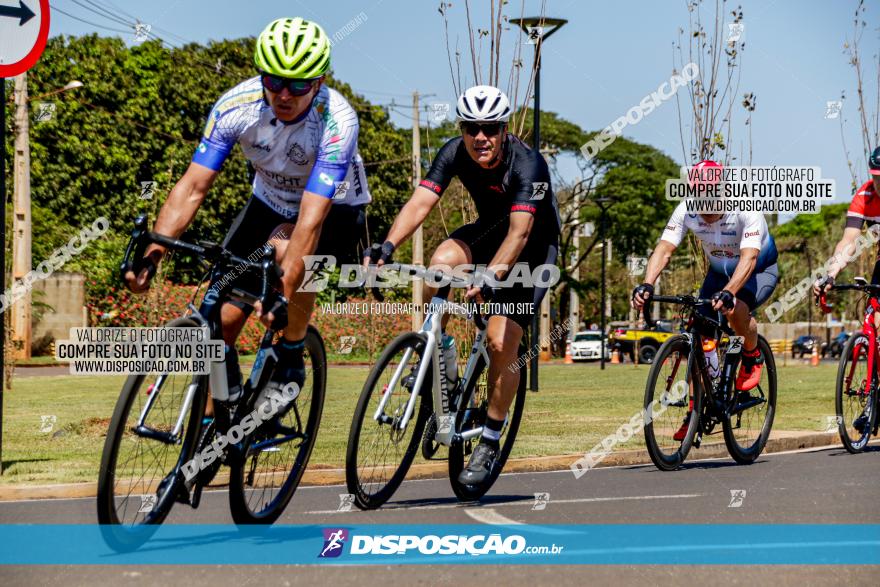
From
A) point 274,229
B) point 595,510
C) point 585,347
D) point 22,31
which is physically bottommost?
point 595,510

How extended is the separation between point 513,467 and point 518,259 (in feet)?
7.78

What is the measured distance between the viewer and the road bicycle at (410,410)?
623 centimetres

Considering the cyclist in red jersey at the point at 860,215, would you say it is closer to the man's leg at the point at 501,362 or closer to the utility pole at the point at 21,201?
the man's leg at the point at 501,362

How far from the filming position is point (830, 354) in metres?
64.8

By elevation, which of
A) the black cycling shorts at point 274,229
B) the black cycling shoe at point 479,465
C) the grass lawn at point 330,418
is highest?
the black cycling shorts at point 274,229

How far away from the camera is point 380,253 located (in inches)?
245

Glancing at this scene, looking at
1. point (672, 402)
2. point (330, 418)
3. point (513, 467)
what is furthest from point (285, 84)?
point (330, 418)

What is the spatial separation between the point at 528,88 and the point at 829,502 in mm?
5253

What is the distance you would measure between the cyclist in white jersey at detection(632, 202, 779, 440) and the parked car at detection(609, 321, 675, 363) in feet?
119

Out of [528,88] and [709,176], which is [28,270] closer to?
[528,88]

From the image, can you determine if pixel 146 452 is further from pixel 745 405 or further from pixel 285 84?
pixel 745 405

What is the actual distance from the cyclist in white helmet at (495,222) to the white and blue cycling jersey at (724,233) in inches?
86.4

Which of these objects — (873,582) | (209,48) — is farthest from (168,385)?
(209,48)

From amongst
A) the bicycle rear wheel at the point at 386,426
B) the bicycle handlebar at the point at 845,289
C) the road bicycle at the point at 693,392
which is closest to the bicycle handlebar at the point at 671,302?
the road bicycle at the point at 693,392
